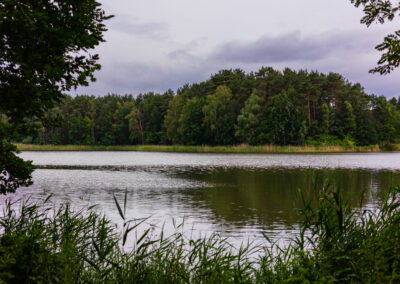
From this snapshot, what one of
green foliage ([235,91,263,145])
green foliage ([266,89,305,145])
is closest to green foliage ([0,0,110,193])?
green foliage ([266,89,305,145])

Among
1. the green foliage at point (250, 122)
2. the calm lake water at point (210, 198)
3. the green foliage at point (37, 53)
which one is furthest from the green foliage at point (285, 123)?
the green foliage at point (37, 53)

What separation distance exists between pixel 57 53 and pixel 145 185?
17.0 meters

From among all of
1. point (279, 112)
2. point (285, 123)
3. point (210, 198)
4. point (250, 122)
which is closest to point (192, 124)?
point (250, 122)

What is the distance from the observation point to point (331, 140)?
256 ft

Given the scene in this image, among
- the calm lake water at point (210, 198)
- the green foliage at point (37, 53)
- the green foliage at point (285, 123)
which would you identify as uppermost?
the green foliage at point (285, 123)

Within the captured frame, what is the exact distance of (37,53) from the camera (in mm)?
3627

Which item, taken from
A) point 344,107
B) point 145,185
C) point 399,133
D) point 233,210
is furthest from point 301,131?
point 233,210

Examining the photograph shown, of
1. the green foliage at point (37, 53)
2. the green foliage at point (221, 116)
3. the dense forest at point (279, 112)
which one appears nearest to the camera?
the green foliage at point (37, 53)

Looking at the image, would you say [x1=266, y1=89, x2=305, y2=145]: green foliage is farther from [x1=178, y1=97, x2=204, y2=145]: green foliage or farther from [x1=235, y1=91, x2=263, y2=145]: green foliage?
[x1=178, y1=97, x2=204, y2=145]: green foliage

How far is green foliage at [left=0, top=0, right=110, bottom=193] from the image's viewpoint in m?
3.59

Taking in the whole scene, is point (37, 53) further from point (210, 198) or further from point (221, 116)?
point (221, 116)

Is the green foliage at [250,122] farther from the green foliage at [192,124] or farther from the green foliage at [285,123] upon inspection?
the green foliage at [192,124]

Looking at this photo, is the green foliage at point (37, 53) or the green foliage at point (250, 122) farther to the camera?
the green foliage at point (250, 122)

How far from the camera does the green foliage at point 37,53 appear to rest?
3594 millimetres
